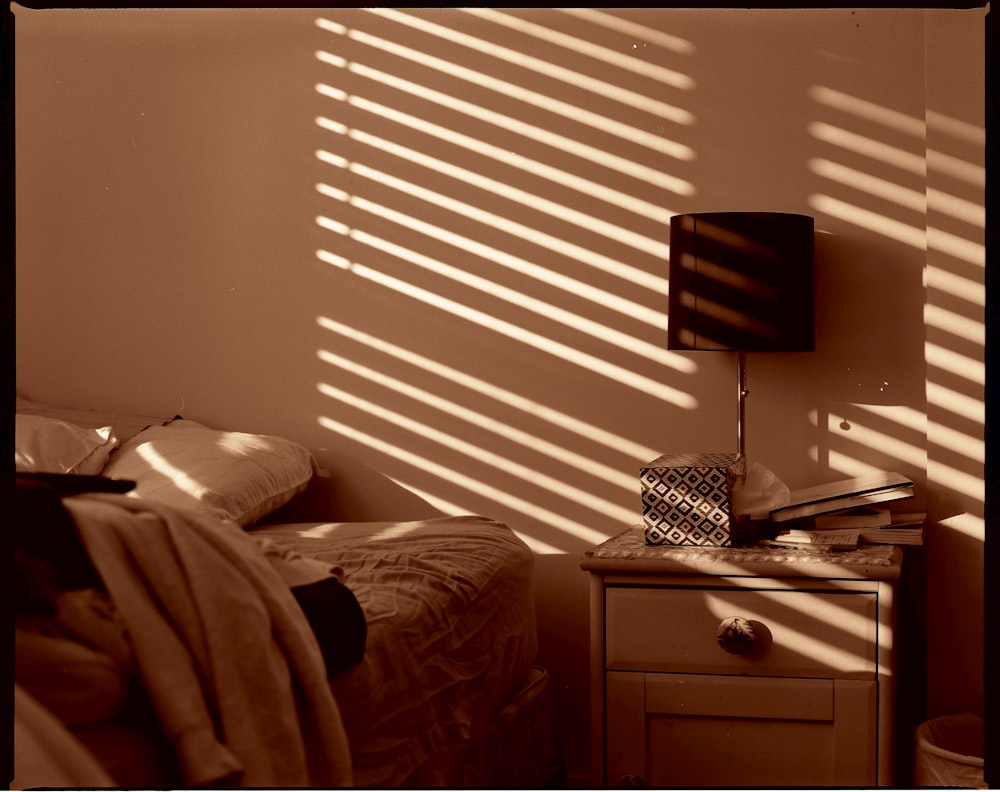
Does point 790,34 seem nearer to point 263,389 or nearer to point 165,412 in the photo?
point 263,389

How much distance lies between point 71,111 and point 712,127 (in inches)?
46.1

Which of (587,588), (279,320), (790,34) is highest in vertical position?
(790,34)

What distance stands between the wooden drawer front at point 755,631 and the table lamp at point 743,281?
407 millimetres

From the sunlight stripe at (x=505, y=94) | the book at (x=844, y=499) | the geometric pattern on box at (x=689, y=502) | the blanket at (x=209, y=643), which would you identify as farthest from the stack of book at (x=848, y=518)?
the blanket at (x=209, y=643)

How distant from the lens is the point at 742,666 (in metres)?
1.67

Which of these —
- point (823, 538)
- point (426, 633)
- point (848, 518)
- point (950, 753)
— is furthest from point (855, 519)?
point (426, 633)

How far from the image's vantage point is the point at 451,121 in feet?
6.70

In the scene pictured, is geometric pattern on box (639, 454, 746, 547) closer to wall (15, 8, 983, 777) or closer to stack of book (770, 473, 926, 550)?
stack of book (770, 473, 926, 550)

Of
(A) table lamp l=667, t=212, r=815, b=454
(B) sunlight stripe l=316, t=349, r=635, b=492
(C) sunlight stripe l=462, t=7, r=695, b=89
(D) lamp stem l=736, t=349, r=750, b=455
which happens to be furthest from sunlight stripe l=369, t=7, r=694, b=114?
(B) sunlight stripe l=316, t=349, r=635, b=492

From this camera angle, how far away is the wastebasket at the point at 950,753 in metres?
1.63

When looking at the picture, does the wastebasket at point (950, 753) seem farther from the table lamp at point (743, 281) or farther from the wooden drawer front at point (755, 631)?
the table lamp at point (743, 281)

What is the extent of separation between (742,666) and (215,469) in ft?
2.97
